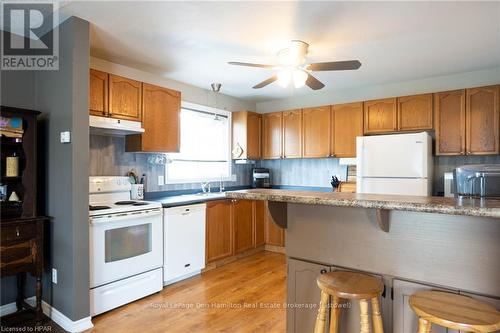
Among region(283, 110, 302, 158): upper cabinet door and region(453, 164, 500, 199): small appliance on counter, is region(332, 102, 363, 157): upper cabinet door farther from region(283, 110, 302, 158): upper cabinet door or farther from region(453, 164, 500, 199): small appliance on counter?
region(453, 164, 500, 199): small appliance on counter

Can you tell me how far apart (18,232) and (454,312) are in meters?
2.75

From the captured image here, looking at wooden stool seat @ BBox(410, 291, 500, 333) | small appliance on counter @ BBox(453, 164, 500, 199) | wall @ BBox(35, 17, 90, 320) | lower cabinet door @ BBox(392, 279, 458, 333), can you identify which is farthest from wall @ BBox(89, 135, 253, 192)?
small appliance on counter @ BBox(453, 164, 500, 199)

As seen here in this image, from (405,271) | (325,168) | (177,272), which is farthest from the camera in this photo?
(325,168)

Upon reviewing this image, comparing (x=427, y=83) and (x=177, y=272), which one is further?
(x=427, y=83)

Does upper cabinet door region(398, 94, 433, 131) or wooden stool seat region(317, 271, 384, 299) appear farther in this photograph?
upper cabinet door region(398, 94, 433, 131)

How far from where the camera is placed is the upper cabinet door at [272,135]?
4824 millimetres

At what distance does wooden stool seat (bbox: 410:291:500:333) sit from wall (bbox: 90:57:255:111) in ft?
11.0

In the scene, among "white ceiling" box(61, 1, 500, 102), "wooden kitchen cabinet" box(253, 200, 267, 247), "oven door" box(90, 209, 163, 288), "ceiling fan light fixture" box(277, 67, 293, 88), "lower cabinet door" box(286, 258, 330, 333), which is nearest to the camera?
"lower cabinet door" box(286, 258, 330, 333)

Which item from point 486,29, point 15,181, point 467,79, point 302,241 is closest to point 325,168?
point 467,79

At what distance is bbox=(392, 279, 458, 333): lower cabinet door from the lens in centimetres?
151

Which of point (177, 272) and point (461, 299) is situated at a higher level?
point (461, 299)

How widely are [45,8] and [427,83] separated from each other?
406 centimetres

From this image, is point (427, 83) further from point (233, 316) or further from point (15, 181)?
point (15, 181)

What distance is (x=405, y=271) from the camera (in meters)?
1.54
